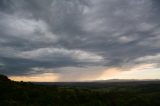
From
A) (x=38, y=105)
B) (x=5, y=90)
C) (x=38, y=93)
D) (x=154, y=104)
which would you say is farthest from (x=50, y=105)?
(x=154, y=104)

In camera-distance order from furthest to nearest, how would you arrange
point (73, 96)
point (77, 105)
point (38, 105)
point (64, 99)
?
point (73, 96) → point (64, 99) → point (77, 105) → point (38, 105)

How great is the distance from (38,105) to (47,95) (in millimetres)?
9213

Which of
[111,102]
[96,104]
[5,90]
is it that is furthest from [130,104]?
[5,90]

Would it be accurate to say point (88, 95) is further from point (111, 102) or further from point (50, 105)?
point (50, 105)

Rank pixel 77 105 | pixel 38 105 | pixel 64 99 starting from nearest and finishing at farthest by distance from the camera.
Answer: pixel 38 105 → pixel 77 105 → pixel 64 99

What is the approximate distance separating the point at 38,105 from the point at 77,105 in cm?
950

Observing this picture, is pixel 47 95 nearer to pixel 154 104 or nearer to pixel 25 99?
pixel 25 99

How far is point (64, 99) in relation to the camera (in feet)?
188

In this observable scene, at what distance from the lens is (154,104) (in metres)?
59.5

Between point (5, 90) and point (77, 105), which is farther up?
point (5, 90)

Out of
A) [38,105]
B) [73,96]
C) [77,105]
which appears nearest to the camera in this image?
[38,105]

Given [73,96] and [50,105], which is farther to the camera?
[73,96]

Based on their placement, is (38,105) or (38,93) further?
(38,93)

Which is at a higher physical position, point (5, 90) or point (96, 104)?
point (5, 90)
